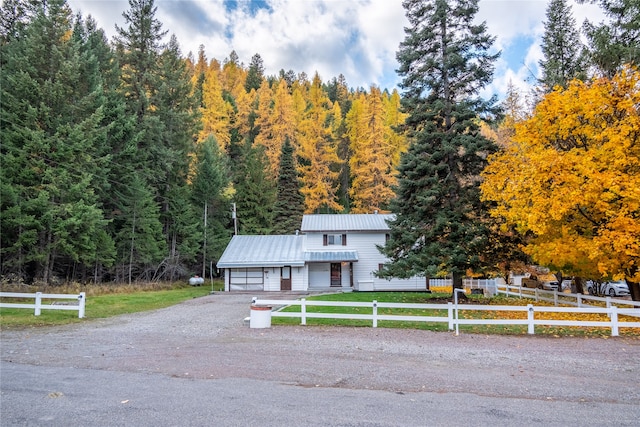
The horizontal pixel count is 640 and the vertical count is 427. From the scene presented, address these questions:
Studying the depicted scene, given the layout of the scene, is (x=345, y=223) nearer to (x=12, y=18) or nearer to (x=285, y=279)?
(x=285, y=279)

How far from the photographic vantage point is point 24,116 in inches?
822

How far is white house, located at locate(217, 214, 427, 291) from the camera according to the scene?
94.4 feet

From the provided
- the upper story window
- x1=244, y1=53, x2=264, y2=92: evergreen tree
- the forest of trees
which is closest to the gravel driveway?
the forest of trees

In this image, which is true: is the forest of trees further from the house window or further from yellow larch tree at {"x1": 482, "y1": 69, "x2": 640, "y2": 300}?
the house window

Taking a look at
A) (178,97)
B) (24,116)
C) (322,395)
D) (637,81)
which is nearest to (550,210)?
(637,81)

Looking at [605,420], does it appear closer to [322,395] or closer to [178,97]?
[322,395]

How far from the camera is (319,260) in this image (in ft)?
93.4

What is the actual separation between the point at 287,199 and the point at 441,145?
2603cm

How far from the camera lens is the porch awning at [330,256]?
28484mm

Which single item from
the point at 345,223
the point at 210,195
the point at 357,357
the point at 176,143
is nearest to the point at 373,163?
the point at 345,223

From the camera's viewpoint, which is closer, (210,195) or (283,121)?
(210,195)

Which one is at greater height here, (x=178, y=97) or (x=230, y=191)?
(x=178, y=97)

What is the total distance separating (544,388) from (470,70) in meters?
14.9

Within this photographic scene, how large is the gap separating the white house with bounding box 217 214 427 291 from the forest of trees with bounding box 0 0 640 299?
6657 mm
